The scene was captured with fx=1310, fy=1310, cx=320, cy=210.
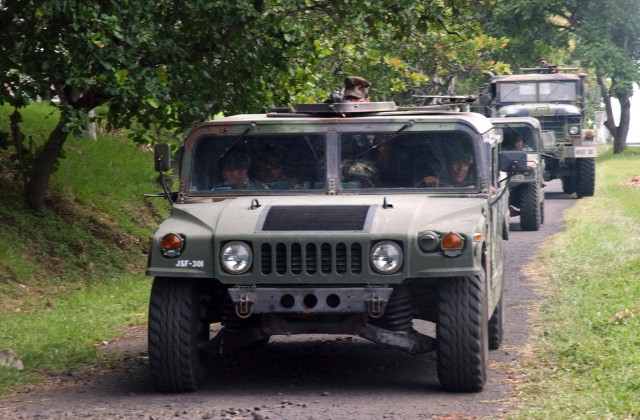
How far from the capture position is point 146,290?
1309 cm

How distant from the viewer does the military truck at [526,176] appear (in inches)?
735

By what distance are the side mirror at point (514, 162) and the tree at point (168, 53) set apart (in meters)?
3.74

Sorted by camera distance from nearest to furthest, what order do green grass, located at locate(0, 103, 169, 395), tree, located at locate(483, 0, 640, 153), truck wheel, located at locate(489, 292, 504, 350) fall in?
truck wheel, located at locate(489, 292, 504, 350) < green grass, located at locate(0, 103, 169, 395) < tree, located at locate(483, 0, 640, 153)

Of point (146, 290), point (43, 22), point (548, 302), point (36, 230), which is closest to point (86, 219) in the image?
point (36, 230)

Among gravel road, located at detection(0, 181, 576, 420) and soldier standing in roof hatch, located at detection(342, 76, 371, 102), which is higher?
soldier standing in roof hatch, located at detection(342, 76, 371, 102)

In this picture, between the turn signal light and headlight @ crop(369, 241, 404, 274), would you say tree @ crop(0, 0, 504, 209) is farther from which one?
the turn signal light

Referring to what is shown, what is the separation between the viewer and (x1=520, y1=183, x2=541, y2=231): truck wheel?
18656mm

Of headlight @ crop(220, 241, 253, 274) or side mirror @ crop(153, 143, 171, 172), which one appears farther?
side mirror @ crop(153, 143, 171, 172)

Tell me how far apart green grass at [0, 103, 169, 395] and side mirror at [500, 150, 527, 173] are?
3.21m

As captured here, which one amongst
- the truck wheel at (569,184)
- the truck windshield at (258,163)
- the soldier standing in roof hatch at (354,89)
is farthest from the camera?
the truck wheel at (569,184)

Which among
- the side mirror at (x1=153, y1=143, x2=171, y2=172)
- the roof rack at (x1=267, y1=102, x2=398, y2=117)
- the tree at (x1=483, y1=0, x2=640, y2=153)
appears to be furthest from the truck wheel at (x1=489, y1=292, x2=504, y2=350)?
the tree at (x1=483, y1=0, x2=640, y2=153)

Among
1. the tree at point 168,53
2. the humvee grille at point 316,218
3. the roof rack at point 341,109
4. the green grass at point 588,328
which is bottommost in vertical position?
the green grass at point 588,328

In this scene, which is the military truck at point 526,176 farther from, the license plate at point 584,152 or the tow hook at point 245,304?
the tow hook at point 245,304


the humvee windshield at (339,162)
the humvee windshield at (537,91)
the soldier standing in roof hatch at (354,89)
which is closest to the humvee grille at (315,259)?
the humvee windshield at (339,162)
